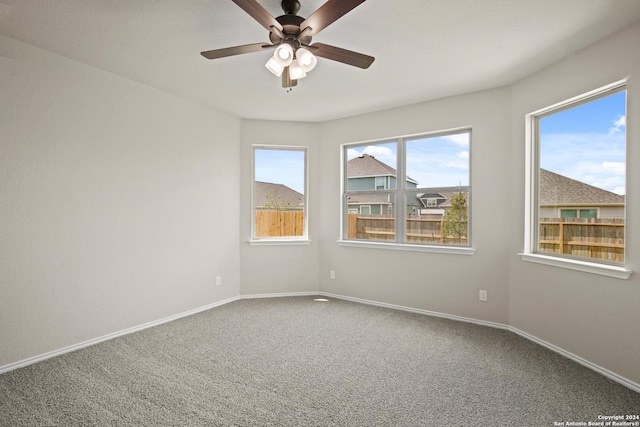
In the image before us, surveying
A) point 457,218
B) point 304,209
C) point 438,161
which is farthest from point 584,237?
point 304,209

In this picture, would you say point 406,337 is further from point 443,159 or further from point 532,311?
point 443,159

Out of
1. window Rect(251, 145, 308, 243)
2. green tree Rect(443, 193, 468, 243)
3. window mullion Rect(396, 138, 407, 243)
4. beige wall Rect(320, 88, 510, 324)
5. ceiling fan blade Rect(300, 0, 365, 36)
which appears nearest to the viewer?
ceiling fan blade Rect(300, 0, 365, 36)

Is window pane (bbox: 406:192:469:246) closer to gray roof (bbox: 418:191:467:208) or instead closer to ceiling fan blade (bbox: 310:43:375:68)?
gray roof (bbox: 418:191:467:208)

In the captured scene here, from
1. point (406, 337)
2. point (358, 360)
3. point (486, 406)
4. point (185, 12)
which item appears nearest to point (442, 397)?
point (486, 406)

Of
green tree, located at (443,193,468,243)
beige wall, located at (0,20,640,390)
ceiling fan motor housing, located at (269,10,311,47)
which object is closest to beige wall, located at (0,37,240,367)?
beige wall, located at (0,20,640,390)

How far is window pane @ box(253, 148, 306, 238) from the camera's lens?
4.87m

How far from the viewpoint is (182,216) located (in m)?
3.97

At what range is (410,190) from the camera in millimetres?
4289

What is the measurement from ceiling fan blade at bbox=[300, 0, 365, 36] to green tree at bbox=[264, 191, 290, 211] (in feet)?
9.93

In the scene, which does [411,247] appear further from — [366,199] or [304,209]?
[304,209]

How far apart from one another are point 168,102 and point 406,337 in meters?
3.57

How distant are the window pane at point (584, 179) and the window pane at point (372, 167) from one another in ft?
5.52

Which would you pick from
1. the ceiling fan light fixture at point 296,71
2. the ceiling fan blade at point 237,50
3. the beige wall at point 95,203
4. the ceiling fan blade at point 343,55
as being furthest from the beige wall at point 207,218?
the ceiling fan light fixture at point 296,71

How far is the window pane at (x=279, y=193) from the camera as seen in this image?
4.87 m
